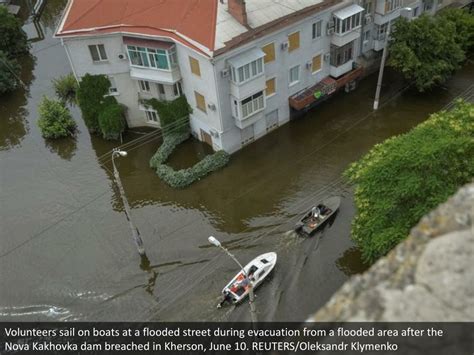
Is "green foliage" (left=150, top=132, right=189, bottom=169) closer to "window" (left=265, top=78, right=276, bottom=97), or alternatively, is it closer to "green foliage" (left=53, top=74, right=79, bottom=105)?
"window" (left=265, top=78, right=276, bottom=97)

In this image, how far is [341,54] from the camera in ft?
124

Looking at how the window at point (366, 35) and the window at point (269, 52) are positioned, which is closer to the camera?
the window at point (269, 52)

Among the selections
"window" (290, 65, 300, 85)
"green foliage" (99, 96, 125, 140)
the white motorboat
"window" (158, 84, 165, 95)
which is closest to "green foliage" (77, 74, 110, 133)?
"green foliage" (99, 96, 125, 140)

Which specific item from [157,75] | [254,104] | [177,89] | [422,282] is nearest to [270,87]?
[254,104]

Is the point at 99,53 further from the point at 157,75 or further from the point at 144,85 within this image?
the point at 157,75

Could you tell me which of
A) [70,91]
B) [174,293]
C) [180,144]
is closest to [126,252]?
[174,293]

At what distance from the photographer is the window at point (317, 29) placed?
34.8m

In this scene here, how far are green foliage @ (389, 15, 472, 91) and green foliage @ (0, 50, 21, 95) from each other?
3791cm

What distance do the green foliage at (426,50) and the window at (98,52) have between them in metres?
24.0

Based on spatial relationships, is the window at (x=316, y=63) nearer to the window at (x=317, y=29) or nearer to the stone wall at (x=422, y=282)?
the window at (x=317, y=29)

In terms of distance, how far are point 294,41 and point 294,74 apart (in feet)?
9.58

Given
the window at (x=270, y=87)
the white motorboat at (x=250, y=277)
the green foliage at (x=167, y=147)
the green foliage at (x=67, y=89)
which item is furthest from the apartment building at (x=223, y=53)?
the white motorboat at (x=250, y=277)

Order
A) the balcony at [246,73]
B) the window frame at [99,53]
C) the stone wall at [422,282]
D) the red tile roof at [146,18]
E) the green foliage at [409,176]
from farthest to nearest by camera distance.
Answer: the window frame at [99,53], the red tile roof at [146,18], the balcony at [246,73], the green foliage at [409,176], the stone wall at [422,282]

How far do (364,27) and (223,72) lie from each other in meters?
15.8
